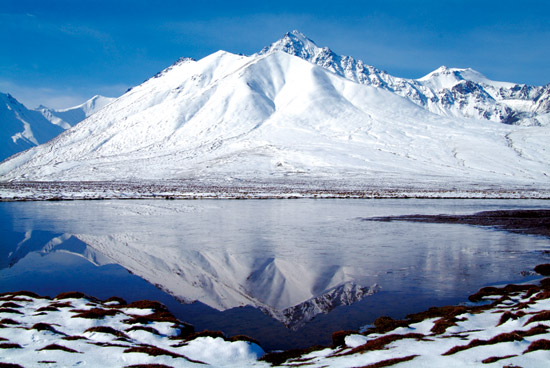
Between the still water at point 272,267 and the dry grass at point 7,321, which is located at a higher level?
the dry grass at point 7,321

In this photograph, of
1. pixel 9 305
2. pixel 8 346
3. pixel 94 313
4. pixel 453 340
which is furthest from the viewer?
pixel 9 305

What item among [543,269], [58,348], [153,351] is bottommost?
[543,269]

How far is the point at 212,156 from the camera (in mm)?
166125

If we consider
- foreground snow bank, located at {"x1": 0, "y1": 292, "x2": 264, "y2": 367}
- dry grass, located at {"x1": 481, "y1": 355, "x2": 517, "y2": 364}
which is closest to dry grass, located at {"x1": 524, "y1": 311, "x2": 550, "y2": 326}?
dry grass, located at {"x1": 481, "y1": 355, "x2": 517, "y2": 364}

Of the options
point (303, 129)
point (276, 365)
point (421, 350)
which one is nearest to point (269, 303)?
point (276, 365)

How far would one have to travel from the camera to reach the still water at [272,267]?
1525 centimetres

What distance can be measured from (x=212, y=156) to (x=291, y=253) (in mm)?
144268

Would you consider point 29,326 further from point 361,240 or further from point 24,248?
point 361,240

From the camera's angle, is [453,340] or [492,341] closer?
[492,341]

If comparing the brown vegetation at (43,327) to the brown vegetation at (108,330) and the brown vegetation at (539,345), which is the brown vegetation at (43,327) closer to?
the brown vegetation at (108,330)

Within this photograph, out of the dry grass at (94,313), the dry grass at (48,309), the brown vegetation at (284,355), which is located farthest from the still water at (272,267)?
the dry grass at (48,309)

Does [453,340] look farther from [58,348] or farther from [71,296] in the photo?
→ [71,296]

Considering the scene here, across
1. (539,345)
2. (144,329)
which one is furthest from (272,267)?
(539,345)

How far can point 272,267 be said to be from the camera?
21.4 meters
